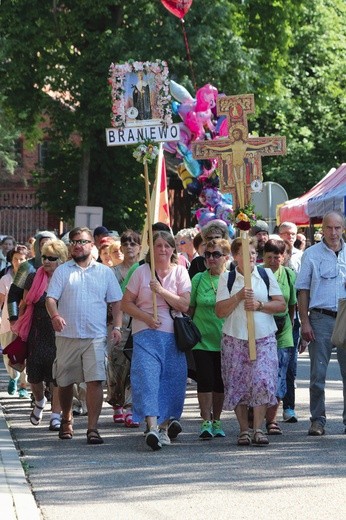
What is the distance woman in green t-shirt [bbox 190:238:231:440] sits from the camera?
12.0 metres

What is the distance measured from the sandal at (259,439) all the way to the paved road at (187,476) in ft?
0.29

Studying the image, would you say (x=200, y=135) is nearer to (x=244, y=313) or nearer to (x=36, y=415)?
(x=36, y=415)

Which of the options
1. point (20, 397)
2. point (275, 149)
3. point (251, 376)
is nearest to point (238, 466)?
point (251, 376)

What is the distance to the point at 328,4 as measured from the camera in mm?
50031

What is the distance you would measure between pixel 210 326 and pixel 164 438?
107 cm

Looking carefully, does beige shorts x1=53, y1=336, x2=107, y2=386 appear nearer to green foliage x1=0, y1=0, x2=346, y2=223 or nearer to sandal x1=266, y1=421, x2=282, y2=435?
sandal x1=266, y1=421, x2=282, y2=435

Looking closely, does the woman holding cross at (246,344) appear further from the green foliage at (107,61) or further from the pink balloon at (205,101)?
the green foliage at (107,61)

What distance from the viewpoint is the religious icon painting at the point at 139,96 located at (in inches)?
513

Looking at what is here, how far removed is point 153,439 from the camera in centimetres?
1113

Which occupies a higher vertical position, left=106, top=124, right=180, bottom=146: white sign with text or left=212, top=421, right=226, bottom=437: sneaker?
left=106, top=124, right=180, bottom=146: white sign with text

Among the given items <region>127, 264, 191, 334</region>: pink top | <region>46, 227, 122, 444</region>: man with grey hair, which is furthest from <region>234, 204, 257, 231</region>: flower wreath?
<region>46, 227, 122, 444</region>: man with grey hair

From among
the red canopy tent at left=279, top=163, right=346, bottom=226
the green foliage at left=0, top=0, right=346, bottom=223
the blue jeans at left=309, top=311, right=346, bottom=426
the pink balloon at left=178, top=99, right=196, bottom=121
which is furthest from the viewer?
the green foliage at left=0, top=0, right=346, bottom=223

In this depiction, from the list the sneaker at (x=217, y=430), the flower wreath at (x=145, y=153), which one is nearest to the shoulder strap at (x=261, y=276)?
the sneaker at (x=217, y=430)

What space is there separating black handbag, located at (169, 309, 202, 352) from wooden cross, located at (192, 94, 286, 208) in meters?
1.67
